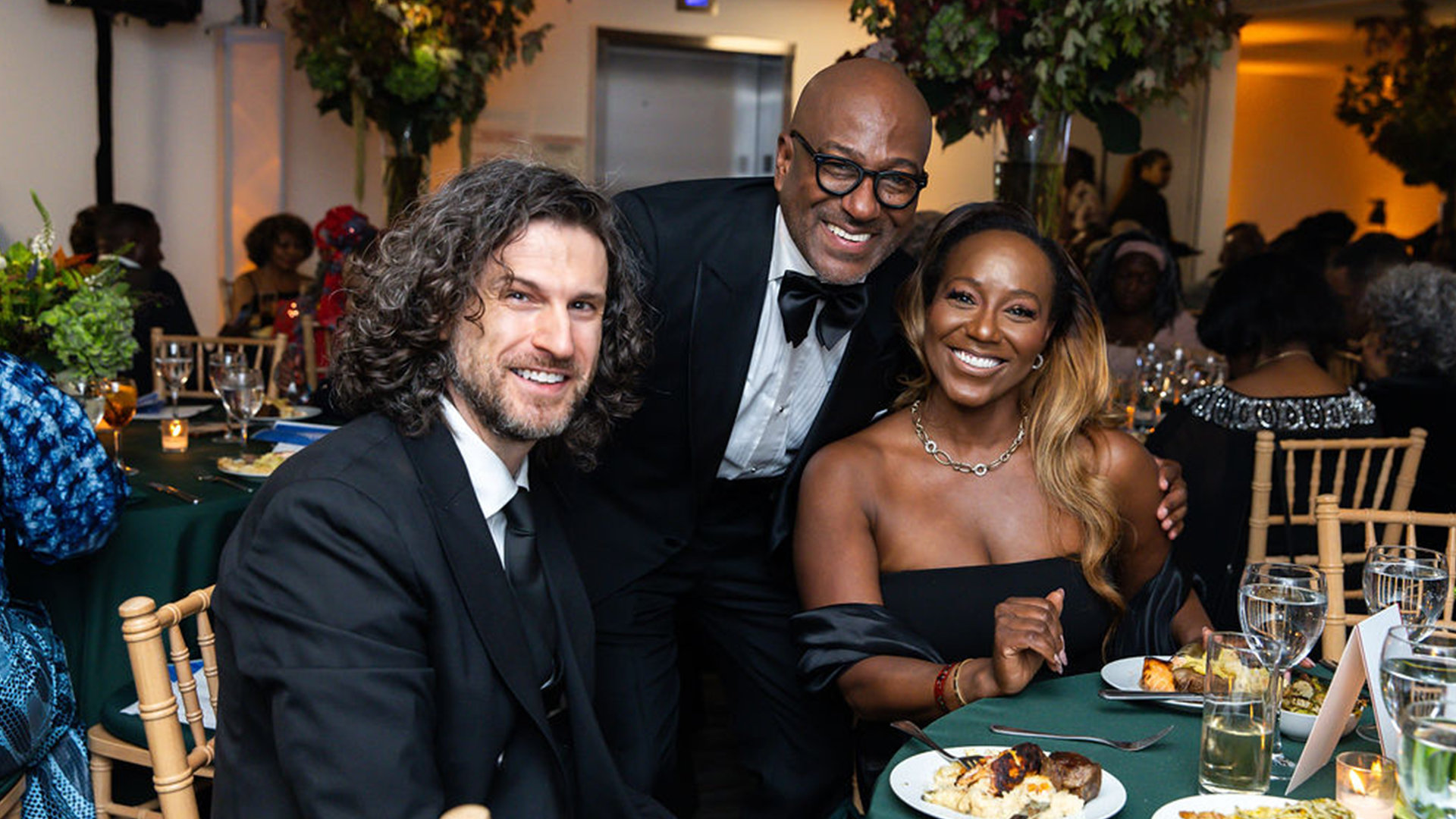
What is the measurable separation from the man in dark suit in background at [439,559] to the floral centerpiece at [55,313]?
1.69 meters

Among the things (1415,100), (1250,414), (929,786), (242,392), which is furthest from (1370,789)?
(1415,100)

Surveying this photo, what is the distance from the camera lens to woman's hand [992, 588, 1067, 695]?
75.2 inches

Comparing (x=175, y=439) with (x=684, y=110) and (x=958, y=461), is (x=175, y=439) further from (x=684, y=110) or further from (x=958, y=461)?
(x=684, y=110)

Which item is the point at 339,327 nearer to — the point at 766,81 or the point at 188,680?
the point at 188,680

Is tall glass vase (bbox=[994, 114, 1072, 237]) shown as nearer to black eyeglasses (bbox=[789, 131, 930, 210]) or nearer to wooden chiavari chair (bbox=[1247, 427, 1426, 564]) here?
wooden chiavari chair (bbox=[1247, 427, 1426, 564])

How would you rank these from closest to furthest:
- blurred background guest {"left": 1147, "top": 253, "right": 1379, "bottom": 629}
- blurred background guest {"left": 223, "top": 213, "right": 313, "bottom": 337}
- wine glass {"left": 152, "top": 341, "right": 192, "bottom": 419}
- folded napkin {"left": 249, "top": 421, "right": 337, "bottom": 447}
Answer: blurred background guest {"left": 1147, "top": 253, "right": 1379, "bottom": 629} < folded napkin {"left": 249, "top": 421, "right": 337, "bottom": 447} < wine glass {"left": 152, "top": 341, "right": 192, "bottom": 419} < blurred background guest {"left": 223, "top": 213, "right": 313, "bottom": 337}

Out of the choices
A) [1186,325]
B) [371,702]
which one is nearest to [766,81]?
[1186,325]

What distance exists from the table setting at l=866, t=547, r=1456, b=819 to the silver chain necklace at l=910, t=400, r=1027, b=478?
1.86 ft

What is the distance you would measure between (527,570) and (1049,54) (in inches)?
94.7

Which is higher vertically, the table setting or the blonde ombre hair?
the blonde ombre hair

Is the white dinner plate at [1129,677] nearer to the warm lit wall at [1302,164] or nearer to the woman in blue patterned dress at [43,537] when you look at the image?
the woman in blue patterned dress at [43,537]

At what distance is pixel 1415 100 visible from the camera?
8.15 m

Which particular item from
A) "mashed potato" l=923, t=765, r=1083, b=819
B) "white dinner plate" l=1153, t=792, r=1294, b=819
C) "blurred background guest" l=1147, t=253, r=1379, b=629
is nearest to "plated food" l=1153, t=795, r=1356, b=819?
"white dinner plate" l=1153, t=792, r=1294, b=819

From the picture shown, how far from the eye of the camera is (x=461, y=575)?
5.19 ft
